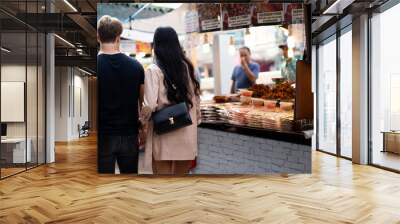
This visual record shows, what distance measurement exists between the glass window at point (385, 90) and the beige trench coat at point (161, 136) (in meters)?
3.22

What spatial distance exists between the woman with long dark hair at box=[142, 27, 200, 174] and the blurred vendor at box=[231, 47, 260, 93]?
1.76 ft

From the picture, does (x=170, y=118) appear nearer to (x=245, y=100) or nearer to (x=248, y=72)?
(x=245, y=100)

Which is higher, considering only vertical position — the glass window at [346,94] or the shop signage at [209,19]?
the shop signage at [209,19]

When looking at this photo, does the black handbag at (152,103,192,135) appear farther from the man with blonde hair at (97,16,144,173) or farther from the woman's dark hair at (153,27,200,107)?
the man with blonde hair at (97,16,144,173)

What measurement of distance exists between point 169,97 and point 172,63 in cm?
44

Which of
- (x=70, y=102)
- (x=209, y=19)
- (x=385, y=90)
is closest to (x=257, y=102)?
(x=209, y=19)

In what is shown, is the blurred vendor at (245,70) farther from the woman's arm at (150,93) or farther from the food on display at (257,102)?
the woman's arm at (150,93)

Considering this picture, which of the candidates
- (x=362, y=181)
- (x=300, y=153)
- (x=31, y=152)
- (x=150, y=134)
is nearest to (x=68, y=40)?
(x=31, y=152)

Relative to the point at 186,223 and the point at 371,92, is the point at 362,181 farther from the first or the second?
the point at 186,223

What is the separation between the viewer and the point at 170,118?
5.13m

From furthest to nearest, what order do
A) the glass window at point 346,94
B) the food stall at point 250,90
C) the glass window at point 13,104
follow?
the glass window at point 346,94
the glass window at point 13,104
the food stall at point 250,90

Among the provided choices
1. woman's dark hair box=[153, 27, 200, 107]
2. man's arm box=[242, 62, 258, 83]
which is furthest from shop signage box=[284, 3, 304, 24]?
woman's dark hair box=[153, 27, 200, 107]

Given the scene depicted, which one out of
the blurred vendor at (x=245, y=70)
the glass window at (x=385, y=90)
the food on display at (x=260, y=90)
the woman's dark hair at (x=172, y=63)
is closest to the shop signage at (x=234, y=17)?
the blurred vendor at (x=245, y=70)

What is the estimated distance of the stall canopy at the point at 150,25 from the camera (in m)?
5.22
